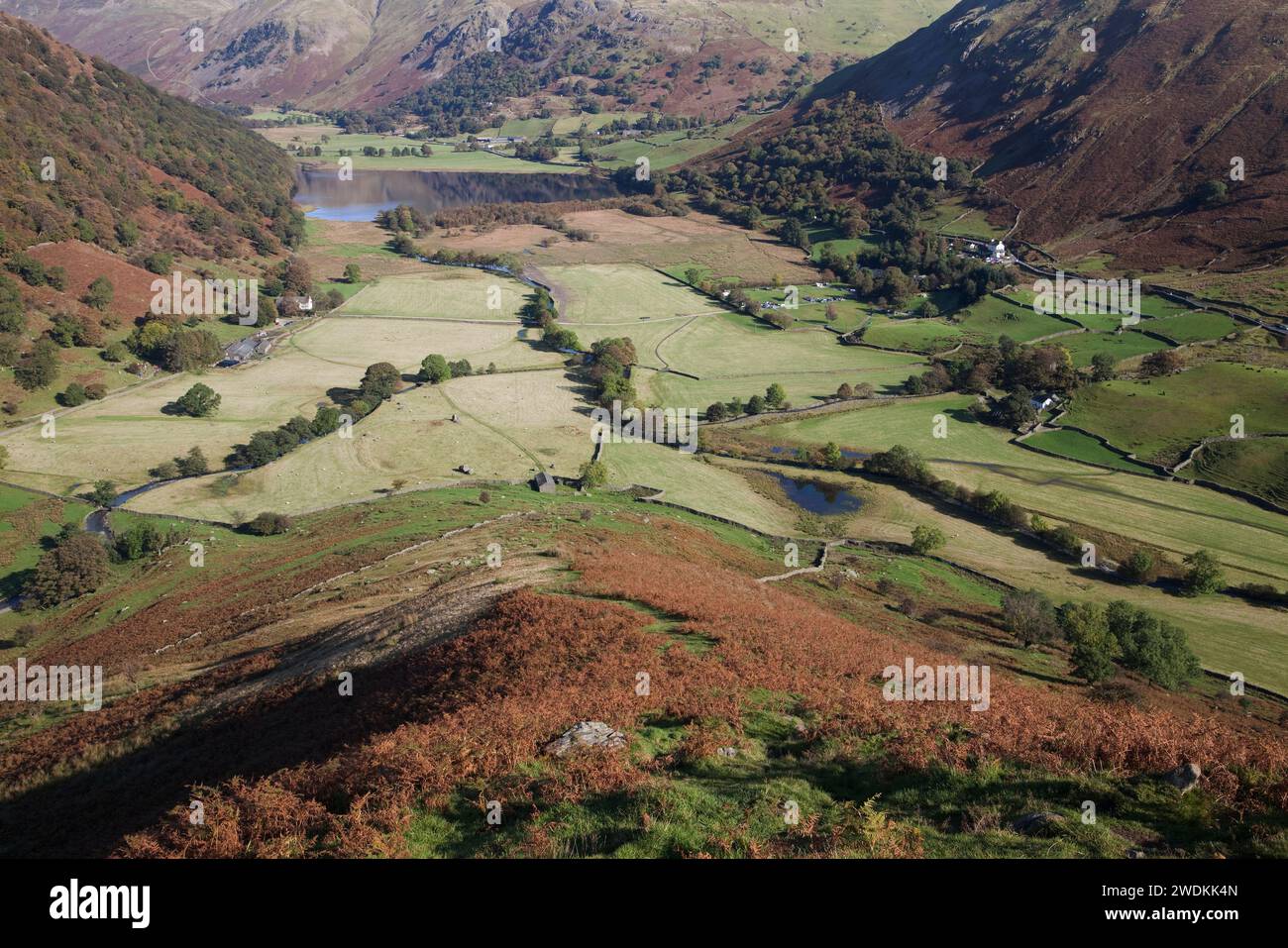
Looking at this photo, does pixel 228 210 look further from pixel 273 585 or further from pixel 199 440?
pixel 273 585

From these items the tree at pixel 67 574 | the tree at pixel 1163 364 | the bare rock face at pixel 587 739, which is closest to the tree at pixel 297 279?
the tree at pixel 67 574

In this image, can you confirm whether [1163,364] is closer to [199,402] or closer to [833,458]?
[833,458]

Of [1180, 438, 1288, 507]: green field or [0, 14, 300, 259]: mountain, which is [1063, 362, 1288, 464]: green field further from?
[0, 14, 300, 259]: mountain

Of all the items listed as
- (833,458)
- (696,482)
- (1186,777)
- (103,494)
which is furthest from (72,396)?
(1186,777)

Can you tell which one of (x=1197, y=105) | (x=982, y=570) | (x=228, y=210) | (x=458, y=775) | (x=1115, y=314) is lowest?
(x=982, y=570)
